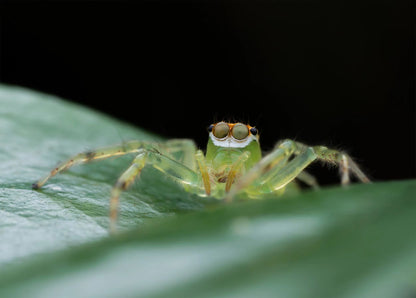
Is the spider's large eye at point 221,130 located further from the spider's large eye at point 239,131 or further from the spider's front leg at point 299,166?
the spider's front leg at point 299,166

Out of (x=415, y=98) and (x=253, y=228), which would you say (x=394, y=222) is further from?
(x=415, y=98)

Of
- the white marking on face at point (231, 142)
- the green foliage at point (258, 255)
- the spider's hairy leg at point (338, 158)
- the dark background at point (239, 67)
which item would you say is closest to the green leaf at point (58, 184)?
the green foliage at point (258, 255)

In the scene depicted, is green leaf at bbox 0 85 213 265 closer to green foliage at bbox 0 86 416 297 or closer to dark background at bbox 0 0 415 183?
green foliage at bbox 0 86 416 297

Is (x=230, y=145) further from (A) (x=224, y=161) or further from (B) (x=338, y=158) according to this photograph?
(B) (x=338, y=158)

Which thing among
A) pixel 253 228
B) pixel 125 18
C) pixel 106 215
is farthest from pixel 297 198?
pixel 125 18

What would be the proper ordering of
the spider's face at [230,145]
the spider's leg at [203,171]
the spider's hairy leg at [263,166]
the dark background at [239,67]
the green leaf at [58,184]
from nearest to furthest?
1. the green leaf at [58,184]
2. the spider's hairy leg at [263,166]
3. the spider's leg at [203,171]
4. the spider's face at [230,145]
5. the dark background at [239,67]

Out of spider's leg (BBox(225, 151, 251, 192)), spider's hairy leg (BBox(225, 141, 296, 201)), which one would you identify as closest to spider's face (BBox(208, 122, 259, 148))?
spider's leg (BBox(225, 151, 251, 192))
